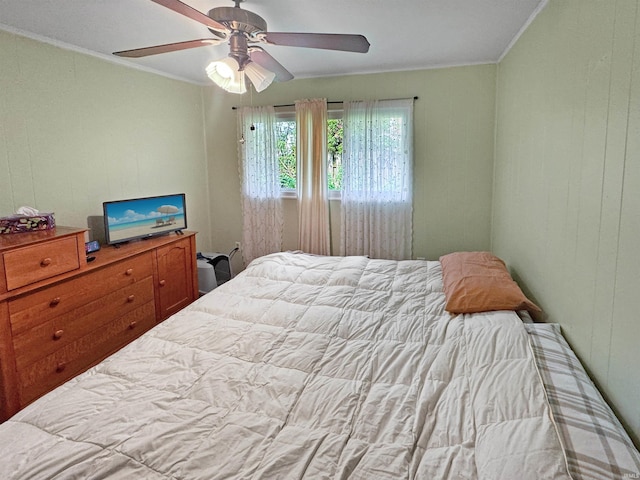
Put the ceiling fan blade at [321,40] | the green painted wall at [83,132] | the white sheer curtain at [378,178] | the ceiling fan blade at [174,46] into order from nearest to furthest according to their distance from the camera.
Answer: the ceiling fan blade at [321,40] < the ceiling fan blade at [174,46] < the green painted wall at [83,132] < the white sheer curtain at [378,178]

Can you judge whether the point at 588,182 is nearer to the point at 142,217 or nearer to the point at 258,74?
the point at 258,74

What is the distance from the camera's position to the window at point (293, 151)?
4.05 meters

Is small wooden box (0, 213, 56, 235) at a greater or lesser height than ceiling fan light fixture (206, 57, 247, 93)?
lesser

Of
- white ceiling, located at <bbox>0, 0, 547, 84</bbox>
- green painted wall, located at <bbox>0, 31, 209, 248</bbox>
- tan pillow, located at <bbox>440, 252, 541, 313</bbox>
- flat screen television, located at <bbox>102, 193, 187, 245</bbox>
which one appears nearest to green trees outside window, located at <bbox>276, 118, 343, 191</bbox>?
white ceiling, located at <bbox>0, 0, 547, 84</bbox>

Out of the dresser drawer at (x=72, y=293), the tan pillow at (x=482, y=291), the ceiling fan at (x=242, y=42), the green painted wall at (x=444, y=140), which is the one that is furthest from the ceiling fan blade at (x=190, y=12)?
the green painted wall at (x=444, y=140)

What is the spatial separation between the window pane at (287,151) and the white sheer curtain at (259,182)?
76mm

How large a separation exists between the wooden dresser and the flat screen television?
0.37 feet

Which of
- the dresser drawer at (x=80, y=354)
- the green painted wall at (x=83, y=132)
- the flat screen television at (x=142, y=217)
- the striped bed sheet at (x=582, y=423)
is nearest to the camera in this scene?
the striped bed sheet at (x=582, y=423)

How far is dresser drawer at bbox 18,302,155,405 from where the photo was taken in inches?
A: 89.0

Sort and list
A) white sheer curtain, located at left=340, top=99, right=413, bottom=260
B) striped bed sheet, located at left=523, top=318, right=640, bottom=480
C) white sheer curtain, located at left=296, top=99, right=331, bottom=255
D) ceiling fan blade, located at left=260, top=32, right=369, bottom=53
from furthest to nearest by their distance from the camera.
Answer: white sheer curtain, located at left=296, top=99, right=331, bottom=255 → white sheer curtain, located at left=340, top=99, right=413, bottom=260 → ceiling fan blade, located at left=260, top=32, right=369, bottom=53 → striped bed sheet, located at left=523, top=318, right=640, bottom=480

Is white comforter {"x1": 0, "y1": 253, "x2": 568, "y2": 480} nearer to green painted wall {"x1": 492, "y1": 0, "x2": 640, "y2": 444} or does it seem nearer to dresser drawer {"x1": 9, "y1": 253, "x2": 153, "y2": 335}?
green painted wall {"x1": 492, "y1": 0, "x2": 640, "y2": 444}

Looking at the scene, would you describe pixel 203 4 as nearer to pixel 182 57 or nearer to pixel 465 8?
pixel 182 57

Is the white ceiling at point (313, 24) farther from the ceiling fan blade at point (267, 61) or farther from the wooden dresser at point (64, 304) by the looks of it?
the wooden dresser at point (64, 304)

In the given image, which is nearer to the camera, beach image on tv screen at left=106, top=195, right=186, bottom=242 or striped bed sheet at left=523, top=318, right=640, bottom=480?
striped bed sheet at left=523, top=318, right=640, bottom=480
